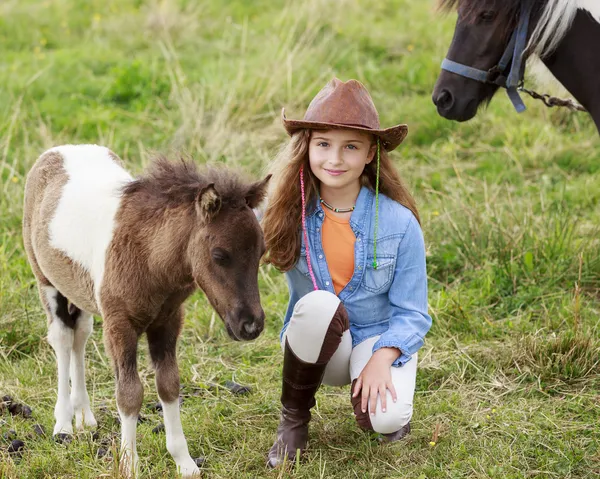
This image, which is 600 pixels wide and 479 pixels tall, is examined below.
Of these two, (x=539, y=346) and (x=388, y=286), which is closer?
(x=388, y=286)

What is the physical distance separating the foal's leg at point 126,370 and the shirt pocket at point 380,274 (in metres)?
1.02

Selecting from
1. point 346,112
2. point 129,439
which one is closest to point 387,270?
point 346,112

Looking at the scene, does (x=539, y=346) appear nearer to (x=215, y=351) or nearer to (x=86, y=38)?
(x=215, y=351)

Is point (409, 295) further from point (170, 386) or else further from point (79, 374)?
point (79, 374)

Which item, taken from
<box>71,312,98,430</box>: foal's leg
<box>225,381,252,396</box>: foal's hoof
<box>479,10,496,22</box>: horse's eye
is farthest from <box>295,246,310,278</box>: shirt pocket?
<box>479,10,496,22</box>: horse's eye

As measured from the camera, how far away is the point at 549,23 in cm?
377

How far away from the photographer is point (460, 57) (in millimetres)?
4172

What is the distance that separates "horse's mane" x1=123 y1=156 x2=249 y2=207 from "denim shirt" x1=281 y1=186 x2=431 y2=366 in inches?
22.3

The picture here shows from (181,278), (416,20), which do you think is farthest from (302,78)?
(181,278)

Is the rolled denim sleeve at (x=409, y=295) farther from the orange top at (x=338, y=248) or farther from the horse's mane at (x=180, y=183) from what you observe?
the horse's mane at (x=180, y=183)

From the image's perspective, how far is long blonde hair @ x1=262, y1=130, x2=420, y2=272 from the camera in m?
3.47

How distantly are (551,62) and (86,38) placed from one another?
6.71 metres

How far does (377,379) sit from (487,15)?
76.7 inches

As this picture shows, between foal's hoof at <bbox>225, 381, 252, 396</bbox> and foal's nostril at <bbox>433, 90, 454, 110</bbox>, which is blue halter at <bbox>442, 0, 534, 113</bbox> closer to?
foal's nostril at <bbox>433, 90, 454, 110</bbox>
